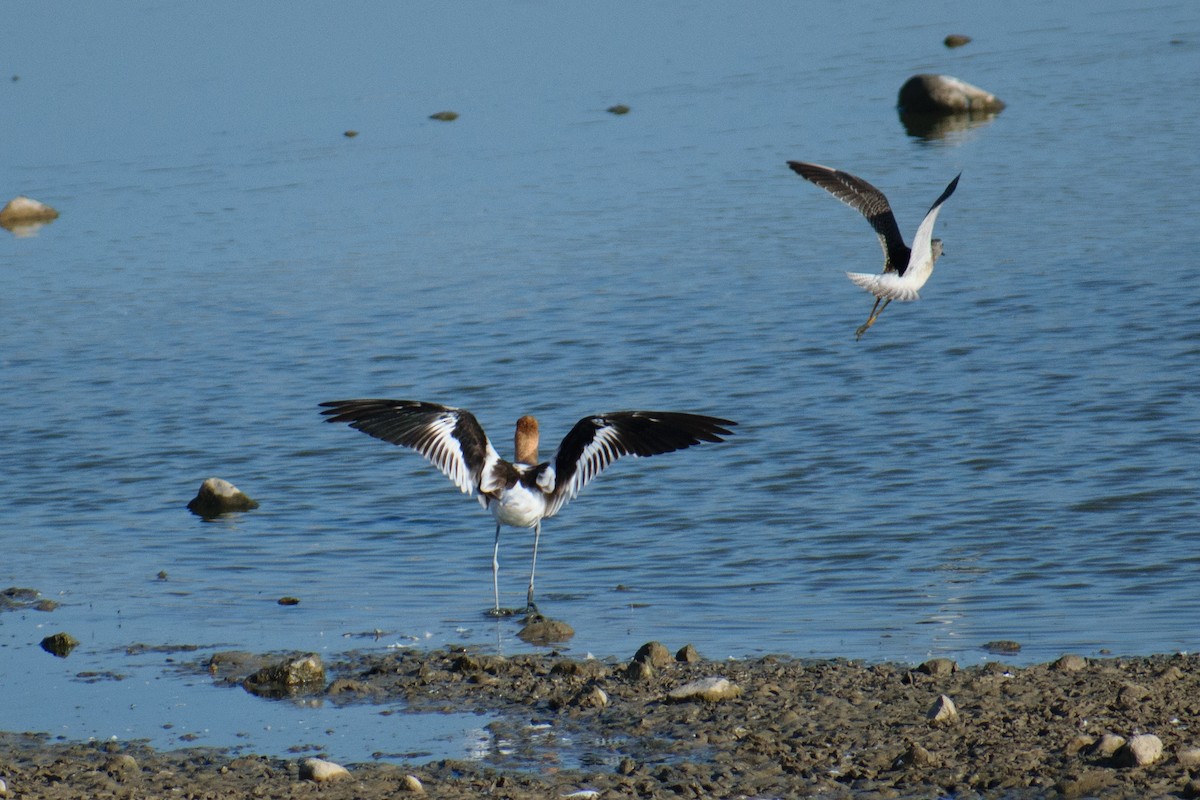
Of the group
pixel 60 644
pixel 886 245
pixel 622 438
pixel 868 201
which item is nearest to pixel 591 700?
pixel 622 438

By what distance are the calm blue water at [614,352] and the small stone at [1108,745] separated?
1978mm

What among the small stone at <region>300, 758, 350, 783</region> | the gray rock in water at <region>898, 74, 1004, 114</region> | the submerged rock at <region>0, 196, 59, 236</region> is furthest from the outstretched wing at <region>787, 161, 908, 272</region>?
the submerged rock at <region>0, 196, 59, 236</region>

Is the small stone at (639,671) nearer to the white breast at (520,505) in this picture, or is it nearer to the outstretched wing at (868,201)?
the white breast at (520,505)

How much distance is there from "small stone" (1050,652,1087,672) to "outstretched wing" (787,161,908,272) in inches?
209

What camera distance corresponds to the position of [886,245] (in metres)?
14.3

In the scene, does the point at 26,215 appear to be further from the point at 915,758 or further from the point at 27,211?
the point at 915,758

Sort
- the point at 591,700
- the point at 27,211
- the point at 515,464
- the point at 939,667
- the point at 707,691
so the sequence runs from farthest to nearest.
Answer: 1. the point at 27,211
2. the point at 515,464
3. the point at 939,667
4. the point at 591,700
5. the point at 707,691

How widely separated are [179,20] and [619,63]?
17.6m

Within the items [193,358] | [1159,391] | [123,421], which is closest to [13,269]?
[193,358]

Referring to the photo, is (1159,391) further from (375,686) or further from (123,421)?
(123,421)

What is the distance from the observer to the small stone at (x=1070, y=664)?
30.3 feet

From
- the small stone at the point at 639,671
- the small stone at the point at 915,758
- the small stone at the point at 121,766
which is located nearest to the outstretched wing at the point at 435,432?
the small stone at the point at 639,671

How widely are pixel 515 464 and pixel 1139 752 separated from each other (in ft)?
17.7

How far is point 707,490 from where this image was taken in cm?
1484
